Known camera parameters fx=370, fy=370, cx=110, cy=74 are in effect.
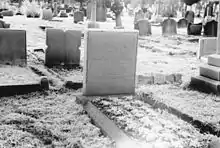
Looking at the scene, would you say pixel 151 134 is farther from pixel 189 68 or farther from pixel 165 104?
pixel 189 68

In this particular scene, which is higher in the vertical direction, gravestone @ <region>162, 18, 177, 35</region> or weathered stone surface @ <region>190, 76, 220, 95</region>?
gravestone @ <region>162, 18, 177, 35</region>

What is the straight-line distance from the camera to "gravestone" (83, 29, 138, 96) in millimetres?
5431

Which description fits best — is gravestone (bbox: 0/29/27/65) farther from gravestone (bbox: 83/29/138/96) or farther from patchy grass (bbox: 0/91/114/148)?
gravestone (bbox: 83/29/138/96)

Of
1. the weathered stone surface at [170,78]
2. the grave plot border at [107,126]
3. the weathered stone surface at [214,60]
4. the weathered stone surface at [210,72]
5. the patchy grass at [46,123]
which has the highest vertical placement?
the weathered stone surface at [214,60]

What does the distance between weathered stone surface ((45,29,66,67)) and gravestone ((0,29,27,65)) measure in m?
0.50

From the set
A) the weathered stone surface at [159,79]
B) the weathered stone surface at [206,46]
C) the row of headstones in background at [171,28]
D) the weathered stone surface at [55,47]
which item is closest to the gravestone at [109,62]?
the weathered stone surface at [159,79]

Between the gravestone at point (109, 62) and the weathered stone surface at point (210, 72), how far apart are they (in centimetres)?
141

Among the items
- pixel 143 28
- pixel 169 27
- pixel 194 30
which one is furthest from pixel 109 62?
pixel 194 30

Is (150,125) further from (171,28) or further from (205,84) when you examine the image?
(171,28)

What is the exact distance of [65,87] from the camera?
6148 mm

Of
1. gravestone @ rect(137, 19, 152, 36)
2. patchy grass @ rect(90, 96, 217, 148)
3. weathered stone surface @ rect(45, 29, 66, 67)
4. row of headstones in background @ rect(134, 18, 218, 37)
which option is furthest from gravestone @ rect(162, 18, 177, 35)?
patchy grass @ rect(90, 96, 217, 148)

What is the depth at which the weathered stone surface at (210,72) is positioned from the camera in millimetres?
6070

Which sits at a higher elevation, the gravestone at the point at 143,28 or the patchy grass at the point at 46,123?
the gravestone at the point at 143,28

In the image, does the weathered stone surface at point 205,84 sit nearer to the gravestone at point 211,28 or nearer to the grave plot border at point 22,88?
the grave plot border at point 22,88
